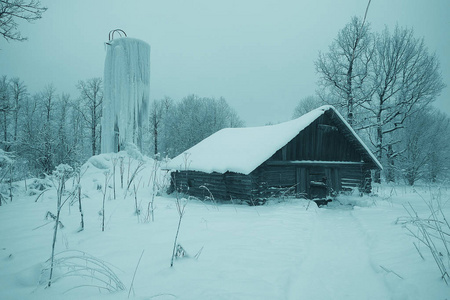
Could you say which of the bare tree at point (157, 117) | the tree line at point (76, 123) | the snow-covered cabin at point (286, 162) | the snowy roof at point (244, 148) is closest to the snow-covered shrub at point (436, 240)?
the snow-covered cabin at point (286, 162)

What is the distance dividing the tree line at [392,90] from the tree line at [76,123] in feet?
47.8

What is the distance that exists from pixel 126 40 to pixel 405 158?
20.7 m

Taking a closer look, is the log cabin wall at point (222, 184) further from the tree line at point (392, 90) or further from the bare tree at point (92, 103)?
the bare tree at point (92, 103)

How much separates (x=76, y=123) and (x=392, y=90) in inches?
1134

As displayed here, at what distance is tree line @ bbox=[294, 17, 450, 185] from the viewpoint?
15.3 metres

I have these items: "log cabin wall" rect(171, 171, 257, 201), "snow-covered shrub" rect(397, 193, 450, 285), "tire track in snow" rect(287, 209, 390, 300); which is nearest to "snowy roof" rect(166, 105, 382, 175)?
"log cabin wall" rect(171, 171, 257, 201)

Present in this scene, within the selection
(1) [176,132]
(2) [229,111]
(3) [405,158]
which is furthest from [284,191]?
(2) [229,111]

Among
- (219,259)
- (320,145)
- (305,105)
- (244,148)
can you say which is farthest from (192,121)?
(219,259)

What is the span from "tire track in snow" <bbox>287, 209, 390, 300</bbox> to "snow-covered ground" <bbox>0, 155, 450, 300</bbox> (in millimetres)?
13

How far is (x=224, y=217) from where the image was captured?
5766 millimetres

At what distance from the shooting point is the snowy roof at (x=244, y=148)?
8.41 metres

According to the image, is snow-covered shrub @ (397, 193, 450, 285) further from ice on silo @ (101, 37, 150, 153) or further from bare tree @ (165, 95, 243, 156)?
bare tree @ (165, 95, 243, 156)

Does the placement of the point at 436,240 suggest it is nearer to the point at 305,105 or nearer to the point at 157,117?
the point at 305,105

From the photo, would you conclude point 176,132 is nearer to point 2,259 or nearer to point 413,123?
point 413,123
